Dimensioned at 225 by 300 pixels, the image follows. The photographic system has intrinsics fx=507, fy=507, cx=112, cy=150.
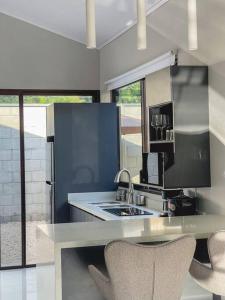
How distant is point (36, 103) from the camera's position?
6750mm

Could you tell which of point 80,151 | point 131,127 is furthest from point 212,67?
point 80,151

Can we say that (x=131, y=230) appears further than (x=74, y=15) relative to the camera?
No

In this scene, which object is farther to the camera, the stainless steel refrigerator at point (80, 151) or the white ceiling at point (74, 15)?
the stainless steel refrigerator at point (80, 151)

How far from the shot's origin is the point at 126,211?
4910 millimetres

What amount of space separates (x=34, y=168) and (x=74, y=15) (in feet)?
6.86

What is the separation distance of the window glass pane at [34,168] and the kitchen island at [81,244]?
3.23m

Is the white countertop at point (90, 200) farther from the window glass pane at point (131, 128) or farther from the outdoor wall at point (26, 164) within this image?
the outdoor wall at point (26, 164)

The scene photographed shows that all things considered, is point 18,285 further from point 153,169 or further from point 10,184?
point 153,169

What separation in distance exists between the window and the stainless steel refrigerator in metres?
0.10

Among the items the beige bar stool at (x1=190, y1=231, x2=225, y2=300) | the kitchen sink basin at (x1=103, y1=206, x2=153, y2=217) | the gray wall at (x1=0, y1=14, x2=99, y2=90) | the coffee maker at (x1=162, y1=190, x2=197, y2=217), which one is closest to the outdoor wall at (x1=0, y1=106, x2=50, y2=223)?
the gray wall at (x1=0, y1=14, x2=99, y2=90)

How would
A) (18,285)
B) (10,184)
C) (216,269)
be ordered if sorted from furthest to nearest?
(10,184) → (18,285) → (216,269)

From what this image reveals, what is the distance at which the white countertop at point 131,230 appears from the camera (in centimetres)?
292

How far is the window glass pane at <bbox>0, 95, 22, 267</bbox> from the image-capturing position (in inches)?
259

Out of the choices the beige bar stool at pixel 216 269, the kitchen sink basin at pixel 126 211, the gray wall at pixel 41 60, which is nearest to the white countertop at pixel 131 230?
the beige bar stool at pixel 216 269
